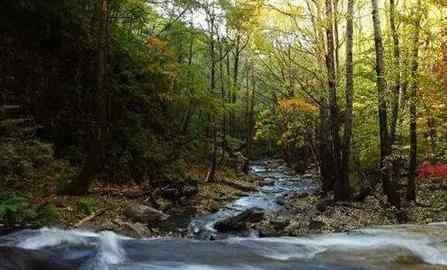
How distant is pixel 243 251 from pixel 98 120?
192 inches

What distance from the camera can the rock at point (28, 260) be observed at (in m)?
6.77

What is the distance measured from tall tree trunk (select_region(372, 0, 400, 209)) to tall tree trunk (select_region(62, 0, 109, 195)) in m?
6.70

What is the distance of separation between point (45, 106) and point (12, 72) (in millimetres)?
1315

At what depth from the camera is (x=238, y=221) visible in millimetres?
12430

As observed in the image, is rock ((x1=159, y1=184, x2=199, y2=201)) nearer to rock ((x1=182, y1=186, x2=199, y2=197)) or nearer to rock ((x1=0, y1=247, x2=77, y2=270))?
rock ((x1=182, y1=186, x2=199, y2=197))

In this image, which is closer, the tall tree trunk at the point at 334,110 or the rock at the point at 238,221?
the rock at the point at 238,221

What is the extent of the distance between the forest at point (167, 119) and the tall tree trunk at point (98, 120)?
0.03 meters

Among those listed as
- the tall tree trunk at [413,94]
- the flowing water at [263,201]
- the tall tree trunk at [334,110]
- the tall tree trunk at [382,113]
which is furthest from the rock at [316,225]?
the tall tree trunk at [413,94]

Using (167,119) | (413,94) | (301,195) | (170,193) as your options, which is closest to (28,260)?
(170,193)

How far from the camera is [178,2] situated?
69.3 ft

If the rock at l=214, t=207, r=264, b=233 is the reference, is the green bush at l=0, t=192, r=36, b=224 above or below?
above

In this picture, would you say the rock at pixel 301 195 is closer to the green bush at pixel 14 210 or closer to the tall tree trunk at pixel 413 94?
the tall tree trunk at pixel 413 94

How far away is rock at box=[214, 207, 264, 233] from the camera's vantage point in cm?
1216

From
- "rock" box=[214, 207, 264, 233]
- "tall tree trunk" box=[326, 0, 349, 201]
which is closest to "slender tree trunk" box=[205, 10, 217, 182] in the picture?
"tall tree trunk" box=[326, 0, 349, 201]
